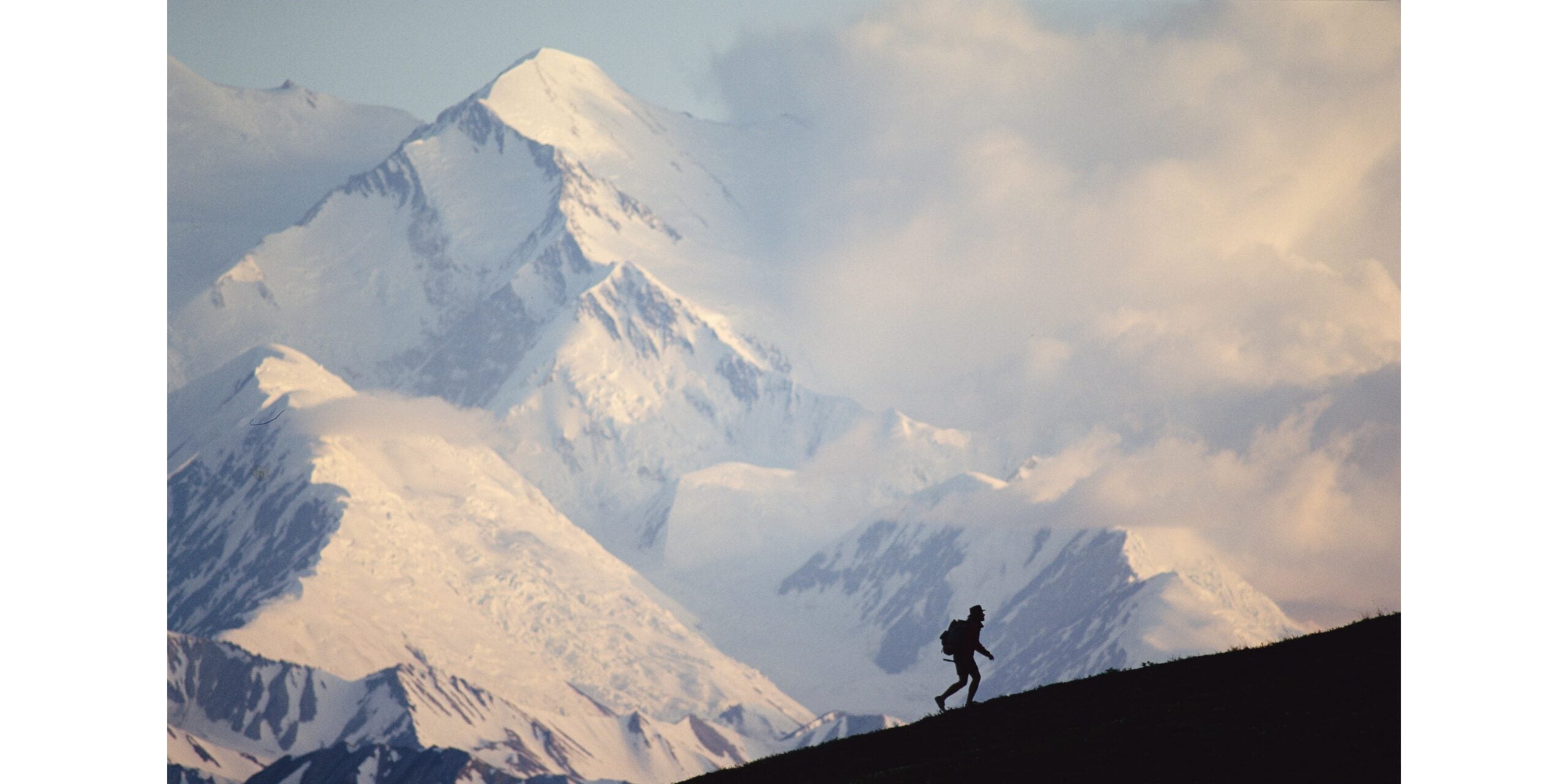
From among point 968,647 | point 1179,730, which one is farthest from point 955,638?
point 1179,730

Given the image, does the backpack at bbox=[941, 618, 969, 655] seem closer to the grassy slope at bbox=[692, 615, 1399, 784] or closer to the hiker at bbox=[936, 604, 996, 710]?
the hiker at bbox=[936, 604, 996, 710]

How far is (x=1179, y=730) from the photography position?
137ft

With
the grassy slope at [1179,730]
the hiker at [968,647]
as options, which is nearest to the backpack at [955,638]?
the hiker at [968,647]

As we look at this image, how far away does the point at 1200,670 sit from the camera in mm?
50562

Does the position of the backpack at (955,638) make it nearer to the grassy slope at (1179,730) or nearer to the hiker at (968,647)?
the hiker at (968,647)

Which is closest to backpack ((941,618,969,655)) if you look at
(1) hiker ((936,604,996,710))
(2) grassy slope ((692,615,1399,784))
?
(1) hiker ((936,604,996,710))

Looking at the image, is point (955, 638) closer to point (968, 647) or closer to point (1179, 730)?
point (968, 647)

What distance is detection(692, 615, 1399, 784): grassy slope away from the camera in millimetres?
39188
